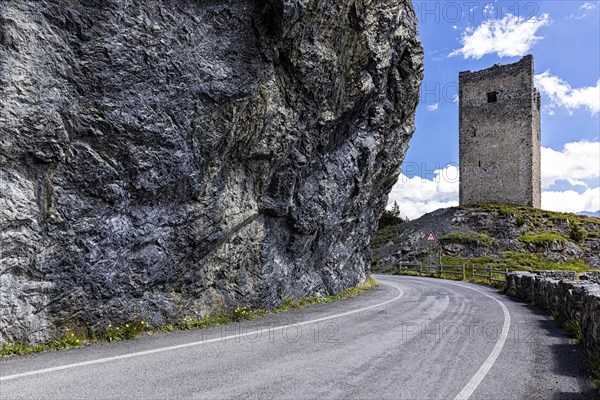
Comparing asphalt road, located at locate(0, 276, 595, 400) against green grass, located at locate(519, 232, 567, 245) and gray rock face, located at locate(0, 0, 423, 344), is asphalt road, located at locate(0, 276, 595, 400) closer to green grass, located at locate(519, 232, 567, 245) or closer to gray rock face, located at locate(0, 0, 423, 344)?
gray rock face, located at locate(0, 0, 423, 344)

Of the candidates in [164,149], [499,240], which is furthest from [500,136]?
[164,149]

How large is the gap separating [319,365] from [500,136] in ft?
171

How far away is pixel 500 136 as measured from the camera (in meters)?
52.5

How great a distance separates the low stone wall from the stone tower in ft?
113

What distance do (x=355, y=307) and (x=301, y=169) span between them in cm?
458

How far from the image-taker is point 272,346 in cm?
789

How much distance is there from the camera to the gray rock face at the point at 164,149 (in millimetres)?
7680

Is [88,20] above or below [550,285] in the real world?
above

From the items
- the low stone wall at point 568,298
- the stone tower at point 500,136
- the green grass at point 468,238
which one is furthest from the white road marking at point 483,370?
the stone tower at point 500,136

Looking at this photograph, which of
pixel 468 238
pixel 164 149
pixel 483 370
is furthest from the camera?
pixel 468 238

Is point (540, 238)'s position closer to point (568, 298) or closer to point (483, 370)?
point (568, 298)

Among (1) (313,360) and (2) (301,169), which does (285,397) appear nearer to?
(1) (313,360)

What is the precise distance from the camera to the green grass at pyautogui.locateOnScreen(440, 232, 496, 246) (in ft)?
135

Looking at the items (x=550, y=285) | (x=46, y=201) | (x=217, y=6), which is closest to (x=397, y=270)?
(x=550, y=285)
